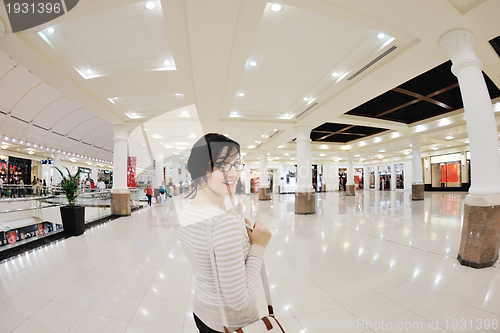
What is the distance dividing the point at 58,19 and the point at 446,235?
9.16 meters

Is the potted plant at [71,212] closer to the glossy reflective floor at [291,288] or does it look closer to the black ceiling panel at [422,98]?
the glossy reflective floor at [291,288]

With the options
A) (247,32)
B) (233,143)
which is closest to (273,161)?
(247,32)

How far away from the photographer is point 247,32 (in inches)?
151

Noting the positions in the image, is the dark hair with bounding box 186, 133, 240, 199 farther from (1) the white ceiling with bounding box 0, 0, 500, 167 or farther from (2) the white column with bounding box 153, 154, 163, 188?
(2) the white column with bounding box 153, 154, 163, 188

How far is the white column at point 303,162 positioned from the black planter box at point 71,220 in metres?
7.65

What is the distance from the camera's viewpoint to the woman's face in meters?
0.96

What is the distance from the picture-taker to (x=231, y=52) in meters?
4.41

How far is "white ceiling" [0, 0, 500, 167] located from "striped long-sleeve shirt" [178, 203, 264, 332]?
2.78 feet

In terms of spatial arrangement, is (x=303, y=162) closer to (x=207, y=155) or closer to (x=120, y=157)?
(x=120, y=157)

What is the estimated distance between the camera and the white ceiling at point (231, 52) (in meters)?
3.36

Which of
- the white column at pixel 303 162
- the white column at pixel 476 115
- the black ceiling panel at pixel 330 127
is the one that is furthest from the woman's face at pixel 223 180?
the black ceiling panel at pixel 330 127

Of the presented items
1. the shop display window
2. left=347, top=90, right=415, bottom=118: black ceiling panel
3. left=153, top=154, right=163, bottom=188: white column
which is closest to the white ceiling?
left=347, top=90, right=415, bottom=118: black ceiling panel

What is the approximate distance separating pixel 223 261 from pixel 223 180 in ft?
1.09

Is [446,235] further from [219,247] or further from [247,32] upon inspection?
[219,247]
